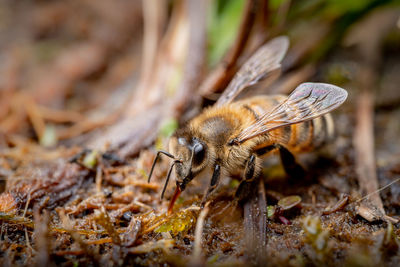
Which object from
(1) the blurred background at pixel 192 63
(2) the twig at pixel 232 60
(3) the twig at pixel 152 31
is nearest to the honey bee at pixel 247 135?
(2) the twig at pixel 232 60

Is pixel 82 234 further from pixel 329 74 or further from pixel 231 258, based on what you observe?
pixel 329 74

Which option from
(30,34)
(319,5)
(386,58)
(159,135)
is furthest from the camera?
(30,34)

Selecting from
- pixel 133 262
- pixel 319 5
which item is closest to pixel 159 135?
pixel 133 262

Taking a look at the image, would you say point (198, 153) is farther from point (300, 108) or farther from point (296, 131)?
point (296, 131)

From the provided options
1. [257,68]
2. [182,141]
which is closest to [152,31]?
[257,68]

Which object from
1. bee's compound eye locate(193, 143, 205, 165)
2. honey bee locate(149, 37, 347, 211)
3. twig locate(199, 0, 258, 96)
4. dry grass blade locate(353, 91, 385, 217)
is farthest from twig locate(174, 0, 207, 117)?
dry grass blade locate(353, 91, 385, 217)
